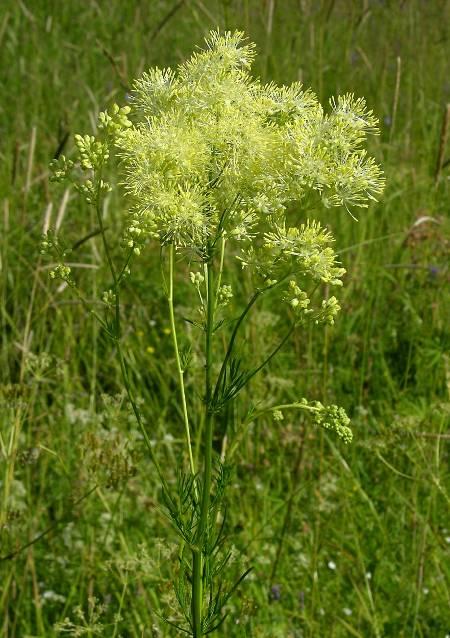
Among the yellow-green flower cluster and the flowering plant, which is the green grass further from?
the yellow-green flower cluster

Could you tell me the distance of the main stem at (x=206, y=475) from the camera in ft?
4.62

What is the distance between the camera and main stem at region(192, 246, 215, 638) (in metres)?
1.41

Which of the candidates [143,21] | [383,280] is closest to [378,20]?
[143,21]

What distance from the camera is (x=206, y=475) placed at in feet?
4.63

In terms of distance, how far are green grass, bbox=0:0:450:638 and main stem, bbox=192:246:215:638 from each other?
6.0 inches

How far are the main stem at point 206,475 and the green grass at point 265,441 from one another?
0.50 ft

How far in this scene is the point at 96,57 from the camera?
5.41 metres

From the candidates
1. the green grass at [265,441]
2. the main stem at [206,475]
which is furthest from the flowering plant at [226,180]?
the green grass at [265,441]

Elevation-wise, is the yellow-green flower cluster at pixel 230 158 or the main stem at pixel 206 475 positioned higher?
the yellow-green flower cluster at pixel 230 158

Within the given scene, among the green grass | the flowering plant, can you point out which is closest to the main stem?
the flowering plant

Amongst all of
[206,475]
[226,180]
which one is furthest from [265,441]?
[226,180]

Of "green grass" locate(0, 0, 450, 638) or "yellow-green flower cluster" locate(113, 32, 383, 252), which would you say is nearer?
"yellow-green flower cluster" locate(113, 32, 383, 252)

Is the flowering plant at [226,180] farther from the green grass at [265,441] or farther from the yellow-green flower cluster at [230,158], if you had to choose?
the green grass at [265,441]

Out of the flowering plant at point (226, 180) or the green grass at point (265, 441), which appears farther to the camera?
the green grass at point (265, 441)
